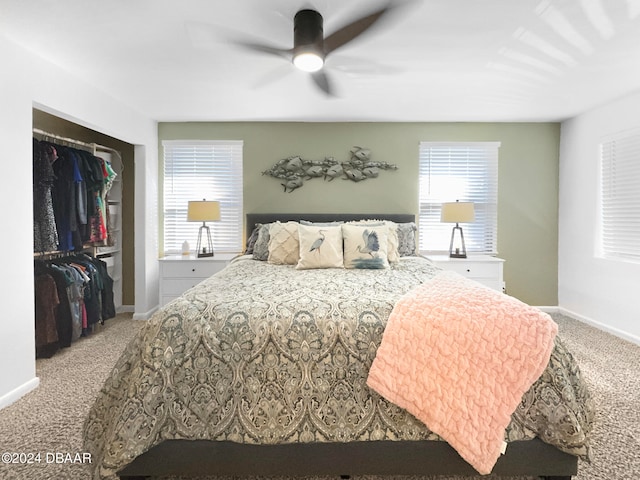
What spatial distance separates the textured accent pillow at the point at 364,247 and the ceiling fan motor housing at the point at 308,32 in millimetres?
1566

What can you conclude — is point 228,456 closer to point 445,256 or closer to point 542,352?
point 542,352

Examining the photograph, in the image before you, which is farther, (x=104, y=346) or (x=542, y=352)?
(x=104, y=346)

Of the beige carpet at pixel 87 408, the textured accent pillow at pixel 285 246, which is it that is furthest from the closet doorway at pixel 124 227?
the textured accent pillow at pixel 285 246

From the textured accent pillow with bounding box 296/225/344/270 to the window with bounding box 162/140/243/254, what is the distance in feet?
5.30

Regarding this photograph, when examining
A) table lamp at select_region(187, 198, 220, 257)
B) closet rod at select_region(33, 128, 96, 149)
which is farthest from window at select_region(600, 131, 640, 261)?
closet rod at select_region(33, 128, 96, 149)

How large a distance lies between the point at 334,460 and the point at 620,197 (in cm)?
389

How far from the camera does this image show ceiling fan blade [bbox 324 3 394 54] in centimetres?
180

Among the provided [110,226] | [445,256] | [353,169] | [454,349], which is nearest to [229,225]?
[110,226]

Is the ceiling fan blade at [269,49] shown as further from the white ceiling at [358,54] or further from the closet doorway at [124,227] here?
the closet doorway at [124,227]

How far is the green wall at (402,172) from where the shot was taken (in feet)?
14.3

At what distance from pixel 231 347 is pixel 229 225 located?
122 inches

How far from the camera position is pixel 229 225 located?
447 centimetres

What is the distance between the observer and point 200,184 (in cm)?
445

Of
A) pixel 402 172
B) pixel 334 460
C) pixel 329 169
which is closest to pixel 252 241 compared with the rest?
pixel 329 169
